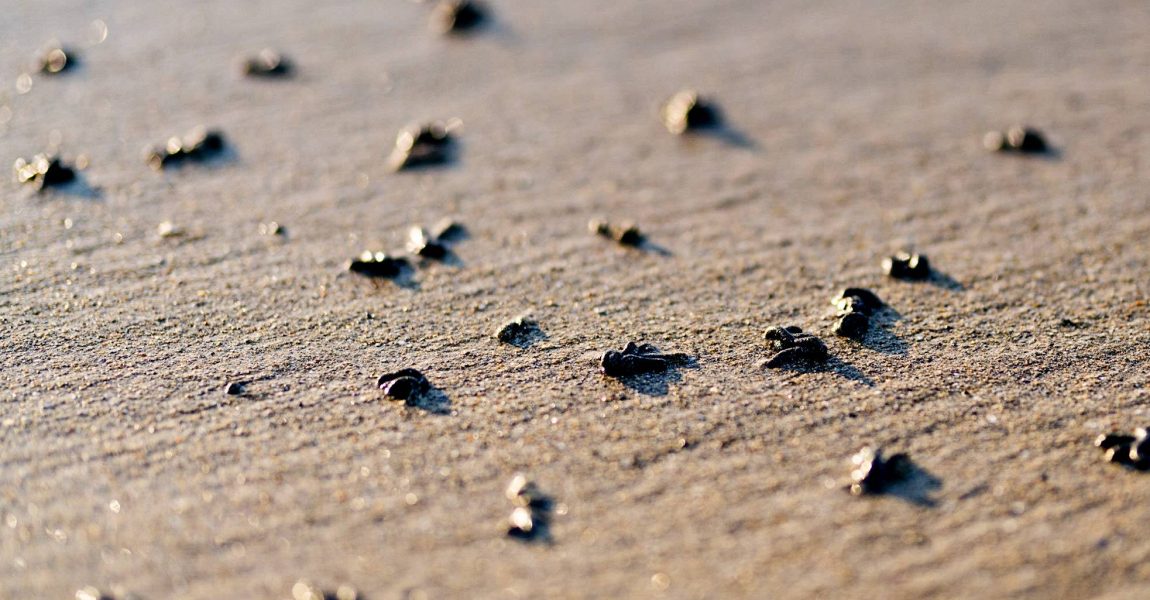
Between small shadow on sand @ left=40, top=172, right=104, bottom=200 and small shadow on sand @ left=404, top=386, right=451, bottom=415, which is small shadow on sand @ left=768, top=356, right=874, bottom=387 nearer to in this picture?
small shadow on sand @ left=404, top=386, right=451, bottom=415

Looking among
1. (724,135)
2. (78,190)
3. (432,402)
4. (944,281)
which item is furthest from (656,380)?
(78,190)

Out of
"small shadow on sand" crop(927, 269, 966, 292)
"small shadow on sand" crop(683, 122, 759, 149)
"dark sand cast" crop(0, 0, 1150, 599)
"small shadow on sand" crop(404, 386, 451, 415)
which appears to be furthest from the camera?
"small shadow on sand" crop(683, 122, 759, 149)

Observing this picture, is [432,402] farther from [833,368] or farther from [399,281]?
[833,368]

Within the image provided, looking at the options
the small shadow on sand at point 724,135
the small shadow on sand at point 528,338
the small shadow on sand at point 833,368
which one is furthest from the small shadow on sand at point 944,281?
the small shadow on sand at point 528,338

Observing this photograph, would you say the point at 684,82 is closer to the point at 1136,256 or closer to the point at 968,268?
the point at 968,268

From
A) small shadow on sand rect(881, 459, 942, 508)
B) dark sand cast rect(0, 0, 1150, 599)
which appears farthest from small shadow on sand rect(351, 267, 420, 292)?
small shadow on sand rect(881, 459, 942, 508)

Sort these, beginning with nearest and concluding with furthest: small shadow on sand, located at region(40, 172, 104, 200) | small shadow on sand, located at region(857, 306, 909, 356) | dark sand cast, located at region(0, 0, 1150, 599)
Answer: dark sand cast, located at region(0, 0, 1150, 599), small shadow on sand, located at region(857, 306, 909, 356), small shadow on sand, located at region(40, 172, 104, 200)

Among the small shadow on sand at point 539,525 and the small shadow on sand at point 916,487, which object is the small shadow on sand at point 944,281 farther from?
the small shadow on sand at point 539,525

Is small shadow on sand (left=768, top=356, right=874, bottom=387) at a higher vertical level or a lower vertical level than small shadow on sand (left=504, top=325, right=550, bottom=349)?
higher
